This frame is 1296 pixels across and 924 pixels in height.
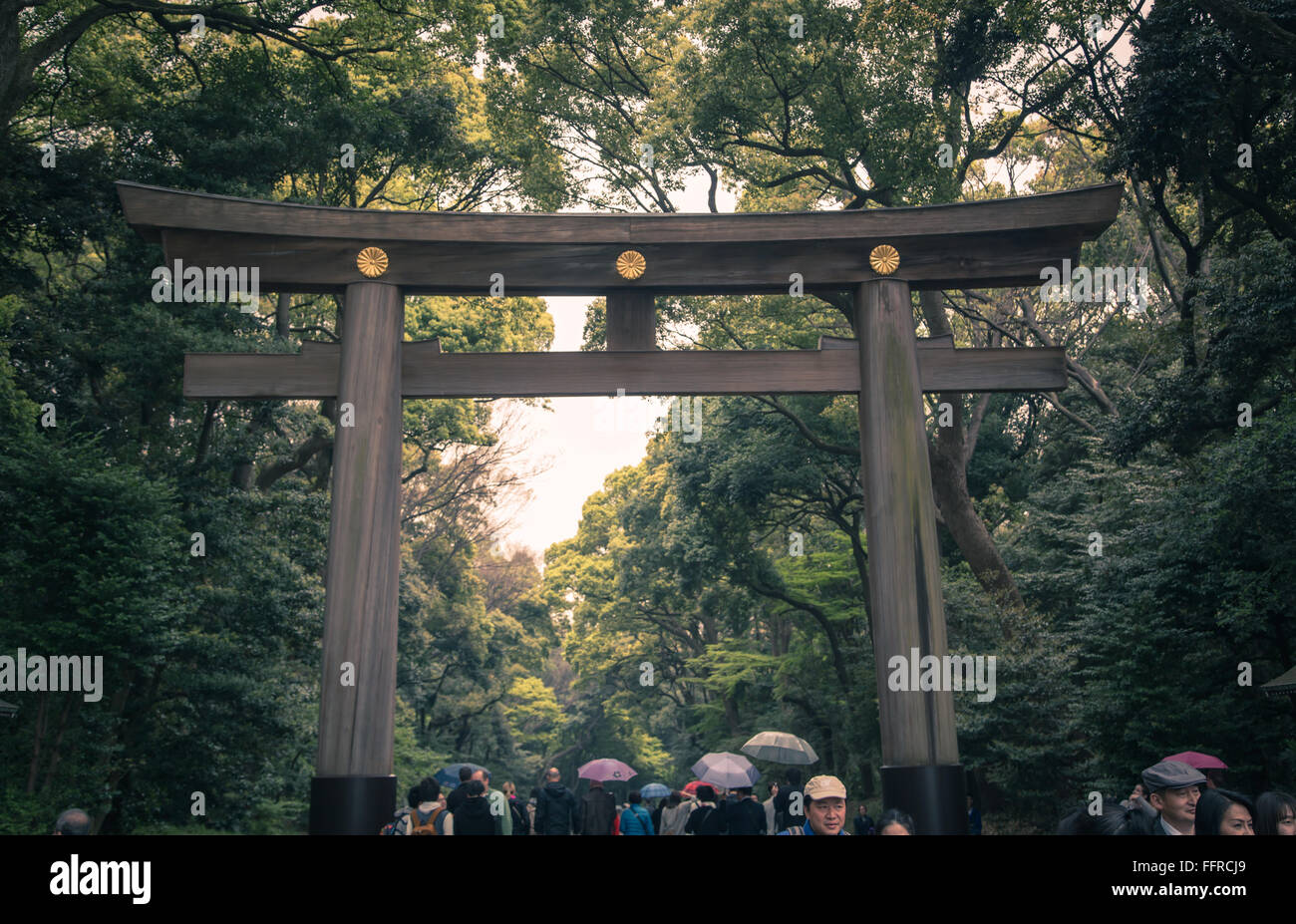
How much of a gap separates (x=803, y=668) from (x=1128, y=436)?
48.8 ft

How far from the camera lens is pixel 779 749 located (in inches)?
583

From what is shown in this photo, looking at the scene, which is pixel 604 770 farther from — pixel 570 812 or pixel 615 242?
pixel 615 242

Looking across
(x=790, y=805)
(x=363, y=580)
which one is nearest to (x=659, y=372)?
(x=363, y=580)

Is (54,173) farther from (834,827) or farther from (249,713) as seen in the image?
(834,827)

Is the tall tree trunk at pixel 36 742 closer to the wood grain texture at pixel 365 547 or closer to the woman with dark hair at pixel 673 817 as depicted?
the wood grain texture at pixel 365 547

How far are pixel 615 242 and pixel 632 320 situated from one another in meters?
0.74

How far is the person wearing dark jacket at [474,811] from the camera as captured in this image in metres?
8.13

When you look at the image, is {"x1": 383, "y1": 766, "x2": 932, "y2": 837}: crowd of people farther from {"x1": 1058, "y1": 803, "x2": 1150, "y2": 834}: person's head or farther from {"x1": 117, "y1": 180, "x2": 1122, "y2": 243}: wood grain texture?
{"x1": 117, "y1": 180, "x2": 1122, "y2": 243}: wood grain texture

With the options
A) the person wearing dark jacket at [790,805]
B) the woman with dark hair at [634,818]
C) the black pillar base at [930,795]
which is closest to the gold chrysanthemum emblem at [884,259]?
the black pillar base at [930,795]

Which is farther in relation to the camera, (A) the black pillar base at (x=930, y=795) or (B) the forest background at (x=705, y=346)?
(B) the forest background at (x=705, y=346)

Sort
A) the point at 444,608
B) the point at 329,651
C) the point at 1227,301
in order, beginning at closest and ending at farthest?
the point at 329,651, the point at 1227,301, the point at 444,608

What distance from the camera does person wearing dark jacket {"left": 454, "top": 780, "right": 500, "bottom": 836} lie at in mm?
8133
